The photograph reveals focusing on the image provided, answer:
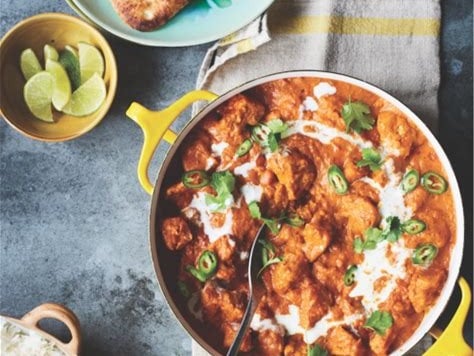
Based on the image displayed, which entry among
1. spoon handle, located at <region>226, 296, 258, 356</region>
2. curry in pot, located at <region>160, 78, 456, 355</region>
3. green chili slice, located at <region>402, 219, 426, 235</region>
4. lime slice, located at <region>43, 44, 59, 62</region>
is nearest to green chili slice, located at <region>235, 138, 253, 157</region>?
curry in pot, located at <region>160, 78, 456, 355</region>

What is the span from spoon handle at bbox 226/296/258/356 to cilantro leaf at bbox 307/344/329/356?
0.91 feet

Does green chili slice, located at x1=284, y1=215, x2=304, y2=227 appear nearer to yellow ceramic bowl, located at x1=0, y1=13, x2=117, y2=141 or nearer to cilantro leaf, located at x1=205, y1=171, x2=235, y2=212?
cilantro leaf, located at x1=205, y1=171, x2=235, y2=212

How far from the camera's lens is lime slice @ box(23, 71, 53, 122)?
3.31 m

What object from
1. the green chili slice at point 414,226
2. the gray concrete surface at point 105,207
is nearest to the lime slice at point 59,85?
the gray concrete surface at point 105,207

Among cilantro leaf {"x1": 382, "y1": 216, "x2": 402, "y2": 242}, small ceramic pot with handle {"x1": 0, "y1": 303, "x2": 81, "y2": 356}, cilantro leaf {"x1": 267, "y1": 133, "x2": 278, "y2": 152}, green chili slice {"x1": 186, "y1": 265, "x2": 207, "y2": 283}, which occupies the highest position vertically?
cilantro leaf {"x1": 267, "y1": 133, "x2": 278, "y2": 152}

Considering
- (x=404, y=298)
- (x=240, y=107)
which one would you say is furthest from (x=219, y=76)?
(x=404, y=298)

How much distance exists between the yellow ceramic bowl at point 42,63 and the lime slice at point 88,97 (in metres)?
0.03

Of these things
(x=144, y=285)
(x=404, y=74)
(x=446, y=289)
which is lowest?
(x=144, y=285)

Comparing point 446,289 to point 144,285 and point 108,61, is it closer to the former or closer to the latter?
point 144,285

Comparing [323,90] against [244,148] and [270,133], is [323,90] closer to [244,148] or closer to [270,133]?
[270,133]

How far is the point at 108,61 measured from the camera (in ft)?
10.9

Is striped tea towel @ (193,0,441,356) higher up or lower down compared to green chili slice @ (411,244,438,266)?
higher up

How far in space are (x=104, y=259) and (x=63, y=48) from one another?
978 millimetres

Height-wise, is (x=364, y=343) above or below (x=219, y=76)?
below
